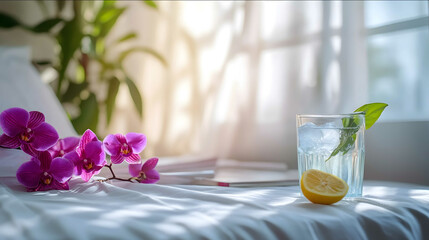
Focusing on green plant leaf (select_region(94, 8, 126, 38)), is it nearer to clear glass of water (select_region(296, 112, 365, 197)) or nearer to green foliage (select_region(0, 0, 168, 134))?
green foliage (select_region(0, 0, 168, 134))

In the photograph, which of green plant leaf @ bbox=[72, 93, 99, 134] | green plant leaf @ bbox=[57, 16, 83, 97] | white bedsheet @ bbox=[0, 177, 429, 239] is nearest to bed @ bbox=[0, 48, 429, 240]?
white bedsheet @ bbox=[0, 177, 429, 239]

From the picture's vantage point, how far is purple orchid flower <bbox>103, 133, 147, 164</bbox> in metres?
1.05

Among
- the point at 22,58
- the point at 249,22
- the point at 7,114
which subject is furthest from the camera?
the point at 249,22

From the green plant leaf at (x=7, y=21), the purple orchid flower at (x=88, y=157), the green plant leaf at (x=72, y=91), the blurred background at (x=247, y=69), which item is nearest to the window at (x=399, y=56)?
the blurred background at (x=247, y=69)

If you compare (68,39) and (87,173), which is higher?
(68,39)

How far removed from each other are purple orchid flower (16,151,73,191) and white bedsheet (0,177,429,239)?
5 centimetres

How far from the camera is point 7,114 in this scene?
971 millimetres

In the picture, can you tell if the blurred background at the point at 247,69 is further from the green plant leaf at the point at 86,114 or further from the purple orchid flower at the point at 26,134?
the purple orchid flower at the point at 26,134

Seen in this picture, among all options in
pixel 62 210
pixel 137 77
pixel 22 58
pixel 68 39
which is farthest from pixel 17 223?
pixel 137 77

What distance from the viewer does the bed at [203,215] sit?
1.94 feet

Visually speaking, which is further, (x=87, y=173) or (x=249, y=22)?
(x=249, y=22)

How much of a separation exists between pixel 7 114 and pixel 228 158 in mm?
1242

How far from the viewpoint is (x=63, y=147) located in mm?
1103

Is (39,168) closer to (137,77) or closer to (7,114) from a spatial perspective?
(7,114)
